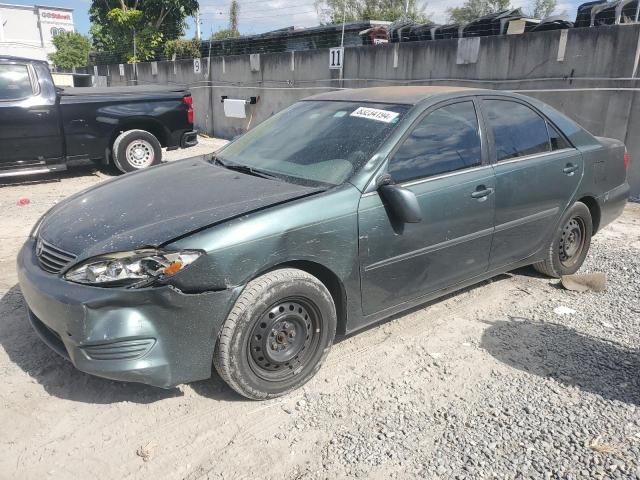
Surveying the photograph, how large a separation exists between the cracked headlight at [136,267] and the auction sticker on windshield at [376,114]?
159cm

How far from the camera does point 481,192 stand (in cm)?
357

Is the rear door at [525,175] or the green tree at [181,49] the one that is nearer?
the rear door at [525,175]

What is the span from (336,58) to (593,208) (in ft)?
28.4

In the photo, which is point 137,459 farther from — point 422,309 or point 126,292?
point 422,309

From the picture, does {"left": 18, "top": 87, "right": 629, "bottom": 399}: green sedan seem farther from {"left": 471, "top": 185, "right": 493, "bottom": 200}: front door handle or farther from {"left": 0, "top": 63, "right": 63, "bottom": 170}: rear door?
{"left": 0, "top": 63, "right": 63, "bottom": 170}: rear door

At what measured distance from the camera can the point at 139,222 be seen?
2.76m

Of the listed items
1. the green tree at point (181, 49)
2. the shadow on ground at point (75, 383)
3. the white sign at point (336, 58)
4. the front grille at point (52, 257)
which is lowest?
the shadow on ground at point (75, 383)

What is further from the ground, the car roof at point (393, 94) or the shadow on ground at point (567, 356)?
the car roof at point (393, 94)

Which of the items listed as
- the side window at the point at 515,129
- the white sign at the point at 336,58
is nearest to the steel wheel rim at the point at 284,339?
the side window at the point at 515,129

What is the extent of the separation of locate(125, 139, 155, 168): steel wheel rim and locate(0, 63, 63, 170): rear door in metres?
1.15

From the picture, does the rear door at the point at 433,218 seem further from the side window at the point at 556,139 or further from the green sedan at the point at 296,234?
the side window at the point at 556,139

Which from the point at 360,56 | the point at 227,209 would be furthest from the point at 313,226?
the point at 360,56

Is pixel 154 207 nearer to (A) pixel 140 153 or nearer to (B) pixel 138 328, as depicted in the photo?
(B) pixel 138 328

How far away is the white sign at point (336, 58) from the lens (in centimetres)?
1199
